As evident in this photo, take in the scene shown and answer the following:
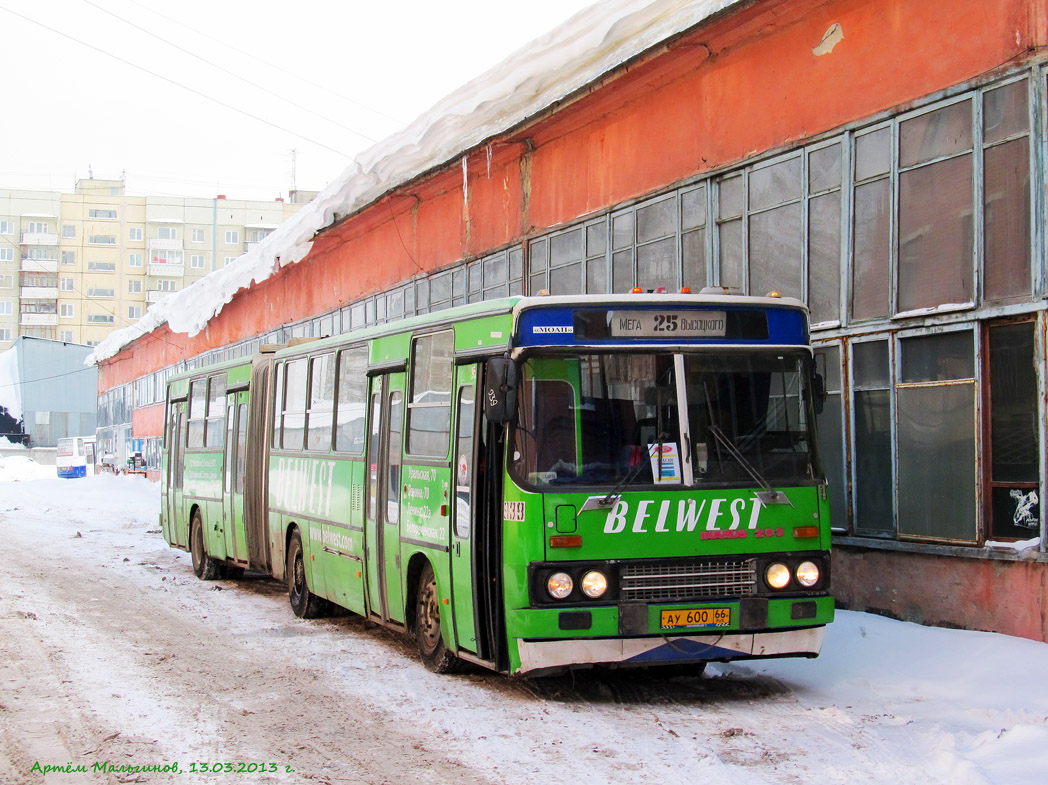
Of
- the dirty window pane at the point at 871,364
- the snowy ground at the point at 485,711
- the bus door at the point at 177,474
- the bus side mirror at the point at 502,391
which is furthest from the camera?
the bus door at the point at 177,474

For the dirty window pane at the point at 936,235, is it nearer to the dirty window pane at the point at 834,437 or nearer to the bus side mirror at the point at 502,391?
the dirty window pane at the point at 834,437

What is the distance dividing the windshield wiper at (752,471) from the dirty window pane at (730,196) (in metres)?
6.75

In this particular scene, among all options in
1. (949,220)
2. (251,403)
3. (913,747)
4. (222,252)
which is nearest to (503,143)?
(251,403)

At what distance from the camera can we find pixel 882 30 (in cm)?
1223

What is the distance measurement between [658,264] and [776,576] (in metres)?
8.58

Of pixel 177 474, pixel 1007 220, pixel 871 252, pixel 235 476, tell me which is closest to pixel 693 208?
pixel 871 252

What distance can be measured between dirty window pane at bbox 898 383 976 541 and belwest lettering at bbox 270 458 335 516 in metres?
5.70

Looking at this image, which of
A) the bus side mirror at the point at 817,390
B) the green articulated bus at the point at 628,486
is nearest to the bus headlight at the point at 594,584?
the green articulated bus at the point at 628,486

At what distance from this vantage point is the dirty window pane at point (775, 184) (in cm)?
1362

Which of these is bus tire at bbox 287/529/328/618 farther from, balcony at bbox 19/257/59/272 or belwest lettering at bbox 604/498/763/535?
balcony at bbox 19/257/59/272

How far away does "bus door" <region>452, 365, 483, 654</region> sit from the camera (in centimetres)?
886

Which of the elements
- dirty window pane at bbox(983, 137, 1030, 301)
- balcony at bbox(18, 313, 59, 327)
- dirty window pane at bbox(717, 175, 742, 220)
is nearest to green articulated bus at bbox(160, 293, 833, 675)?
dirty window pane at bbox(983, 137, 1030, 301)

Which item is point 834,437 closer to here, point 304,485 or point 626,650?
point 626,650

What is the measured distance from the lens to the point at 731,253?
1481 cm
